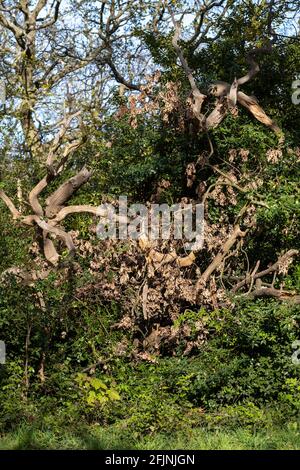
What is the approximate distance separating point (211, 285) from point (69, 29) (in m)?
11.0

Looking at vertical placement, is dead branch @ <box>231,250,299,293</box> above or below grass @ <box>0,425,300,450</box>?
above

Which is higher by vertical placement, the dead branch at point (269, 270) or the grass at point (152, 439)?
the dead branch at point (269, 270)

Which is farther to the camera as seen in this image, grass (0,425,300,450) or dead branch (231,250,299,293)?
dead branch (231,250,299,293)

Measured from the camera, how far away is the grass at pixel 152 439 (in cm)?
750

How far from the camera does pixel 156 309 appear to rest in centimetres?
989

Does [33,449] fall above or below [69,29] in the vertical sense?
below

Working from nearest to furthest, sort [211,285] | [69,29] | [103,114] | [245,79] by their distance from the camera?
[211,285]
[245,79]
[103,114]
[69,29]

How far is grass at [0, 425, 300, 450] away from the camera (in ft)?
24.6

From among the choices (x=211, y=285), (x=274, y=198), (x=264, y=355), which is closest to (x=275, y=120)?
(x=274, y=198)

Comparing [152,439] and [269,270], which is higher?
[269,270]

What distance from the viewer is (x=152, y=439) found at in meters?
7.90

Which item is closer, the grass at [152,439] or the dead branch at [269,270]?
the grass at [152,439]
